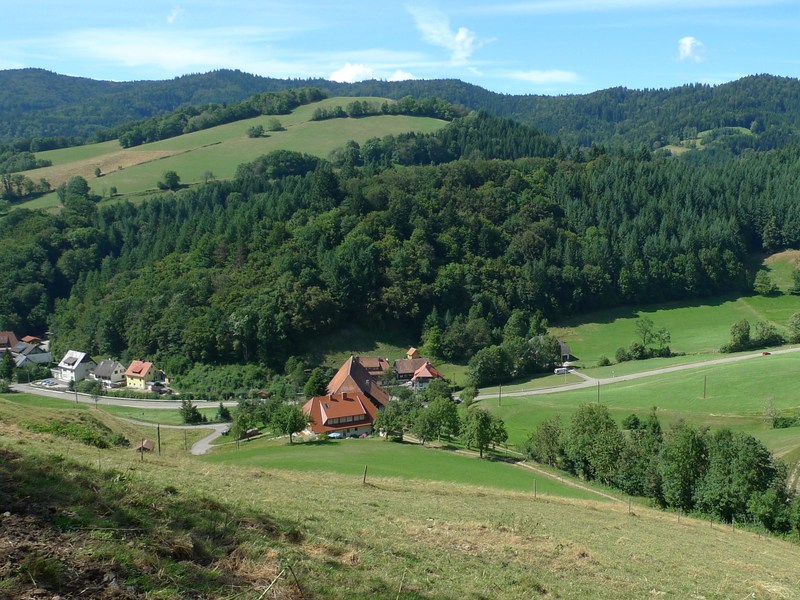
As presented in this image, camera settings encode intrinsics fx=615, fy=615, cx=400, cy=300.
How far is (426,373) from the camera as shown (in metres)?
75.8

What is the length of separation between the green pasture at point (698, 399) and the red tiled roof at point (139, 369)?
4240 cm

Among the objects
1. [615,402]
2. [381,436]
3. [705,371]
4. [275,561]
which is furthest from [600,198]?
[275,561]

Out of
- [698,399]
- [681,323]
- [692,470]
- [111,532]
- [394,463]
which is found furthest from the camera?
[681,323]

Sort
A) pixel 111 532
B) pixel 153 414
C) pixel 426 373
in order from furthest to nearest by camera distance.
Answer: pixel 426 373 < pixel 153 414 < pixel 111 532

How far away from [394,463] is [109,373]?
53.3m

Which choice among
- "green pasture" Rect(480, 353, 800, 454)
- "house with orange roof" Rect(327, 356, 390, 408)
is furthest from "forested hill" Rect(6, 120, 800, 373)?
"green pasture" Rect(480, 353, 800, 454)

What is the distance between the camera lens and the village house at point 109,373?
77938 mm

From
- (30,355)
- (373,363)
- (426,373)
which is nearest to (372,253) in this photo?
(373,363)

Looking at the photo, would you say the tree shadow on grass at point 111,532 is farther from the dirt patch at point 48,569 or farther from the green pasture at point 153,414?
the green pasture at point 153,414

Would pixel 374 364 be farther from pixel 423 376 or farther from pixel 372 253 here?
pixel 372 253

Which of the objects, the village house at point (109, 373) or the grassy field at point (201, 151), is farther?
the grassy field at point (201, 151)

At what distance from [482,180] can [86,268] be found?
7166 cm

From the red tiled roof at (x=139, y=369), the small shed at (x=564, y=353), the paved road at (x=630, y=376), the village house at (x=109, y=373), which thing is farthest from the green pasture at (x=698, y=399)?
the village house at (x=109, y=373)

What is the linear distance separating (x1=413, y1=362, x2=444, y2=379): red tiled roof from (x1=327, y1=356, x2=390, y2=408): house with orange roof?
7301 millimetres
